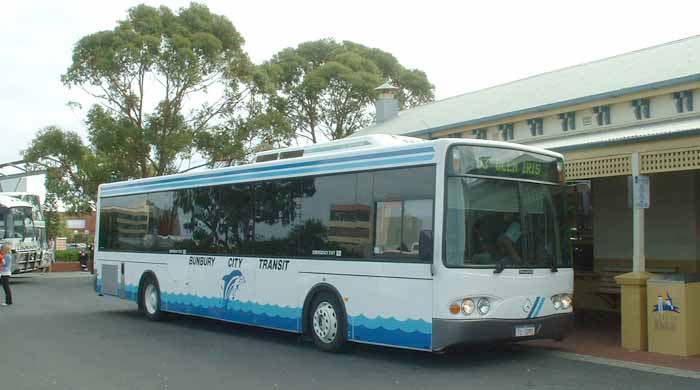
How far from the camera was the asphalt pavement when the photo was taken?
28.9 ft

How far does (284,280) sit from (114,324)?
5033 mm

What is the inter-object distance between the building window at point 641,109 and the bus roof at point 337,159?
222 inches

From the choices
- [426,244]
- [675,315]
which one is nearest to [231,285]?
[426,244]

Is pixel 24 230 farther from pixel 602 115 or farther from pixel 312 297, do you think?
pixel 602 115

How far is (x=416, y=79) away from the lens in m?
47.8

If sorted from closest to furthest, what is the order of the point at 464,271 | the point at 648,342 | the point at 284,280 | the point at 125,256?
the point at 464,271 < the point at 648,342 < the point at 284,280 < the point at 125,256

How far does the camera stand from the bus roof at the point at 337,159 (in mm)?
9867

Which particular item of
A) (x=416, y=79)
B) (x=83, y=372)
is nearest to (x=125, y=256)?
(x=83, y=372)

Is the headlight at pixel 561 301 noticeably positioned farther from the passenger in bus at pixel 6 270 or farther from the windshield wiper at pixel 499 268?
the passenger in bus at pixel 6 270

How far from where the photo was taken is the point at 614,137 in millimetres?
12578

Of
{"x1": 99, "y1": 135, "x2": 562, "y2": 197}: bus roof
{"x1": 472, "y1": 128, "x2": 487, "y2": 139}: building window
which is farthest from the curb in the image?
{"x1": 472, "y1": 128, "x2": 487, "y2": 139}: building window

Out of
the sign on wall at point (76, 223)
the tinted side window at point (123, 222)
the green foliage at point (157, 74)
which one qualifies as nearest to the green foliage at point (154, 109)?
the green foliage at point (157, 74)

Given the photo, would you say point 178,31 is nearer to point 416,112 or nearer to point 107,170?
point 107,170

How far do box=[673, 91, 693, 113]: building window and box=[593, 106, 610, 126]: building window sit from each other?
160cm
